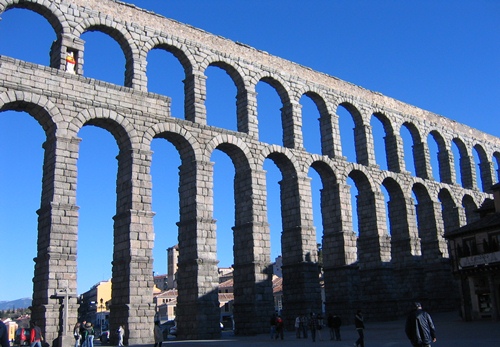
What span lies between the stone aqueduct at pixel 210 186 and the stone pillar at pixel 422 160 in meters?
0.09

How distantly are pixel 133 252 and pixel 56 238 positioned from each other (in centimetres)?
372

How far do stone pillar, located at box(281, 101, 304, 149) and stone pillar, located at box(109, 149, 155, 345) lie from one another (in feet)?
37.7

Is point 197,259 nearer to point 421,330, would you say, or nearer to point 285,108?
point 285,108

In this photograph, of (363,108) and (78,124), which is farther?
(363,108)

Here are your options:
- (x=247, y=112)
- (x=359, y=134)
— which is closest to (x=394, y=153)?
(x=359, y=134)

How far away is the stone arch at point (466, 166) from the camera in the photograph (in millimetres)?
51250

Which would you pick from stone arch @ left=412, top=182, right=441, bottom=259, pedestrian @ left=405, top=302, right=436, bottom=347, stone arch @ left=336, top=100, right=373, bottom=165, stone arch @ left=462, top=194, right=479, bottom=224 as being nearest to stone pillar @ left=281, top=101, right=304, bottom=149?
stone arch @ left=336, top=100, right=373, bottom=165

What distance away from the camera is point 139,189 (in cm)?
2702

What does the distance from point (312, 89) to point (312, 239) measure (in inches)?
442

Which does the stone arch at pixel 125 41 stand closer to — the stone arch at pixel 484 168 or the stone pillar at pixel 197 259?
the stone pillar at pixel 197 259

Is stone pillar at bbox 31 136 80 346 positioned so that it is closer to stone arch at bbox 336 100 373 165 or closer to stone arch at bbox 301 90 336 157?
stone arch at bbox 301 90 336 157

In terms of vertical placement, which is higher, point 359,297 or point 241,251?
point 241,251

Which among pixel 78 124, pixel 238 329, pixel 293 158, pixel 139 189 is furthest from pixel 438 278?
pixel 78 124

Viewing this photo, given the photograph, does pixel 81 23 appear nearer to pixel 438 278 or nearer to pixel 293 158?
pixel 293 158
